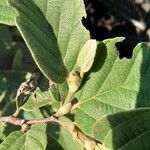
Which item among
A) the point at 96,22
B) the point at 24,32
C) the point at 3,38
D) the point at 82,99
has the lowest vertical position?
the point at 96,22

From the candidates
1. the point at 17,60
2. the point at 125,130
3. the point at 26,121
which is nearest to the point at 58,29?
the point at 26,121

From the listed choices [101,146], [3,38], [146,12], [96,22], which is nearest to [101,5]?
[96,22]

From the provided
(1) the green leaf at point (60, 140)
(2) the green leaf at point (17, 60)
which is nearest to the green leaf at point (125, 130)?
(1) the green leaf at point (60, 140)

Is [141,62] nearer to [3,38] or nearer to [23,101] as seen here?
[23,101]

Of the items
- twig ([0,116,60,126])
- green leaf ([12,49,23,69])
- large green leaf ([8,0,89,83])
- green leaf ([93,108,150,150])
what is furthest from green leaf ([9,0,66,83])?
green leaf ([12,49,23,69])

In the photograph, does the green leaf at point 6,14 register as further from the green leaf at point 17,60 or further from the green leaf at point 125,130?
the green leaf at point 17,60

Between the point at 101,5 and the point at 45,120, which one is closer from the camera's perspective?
the point at 45,120

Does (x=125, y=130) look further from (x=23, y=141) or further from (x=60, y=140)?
(x=60, y=140)
